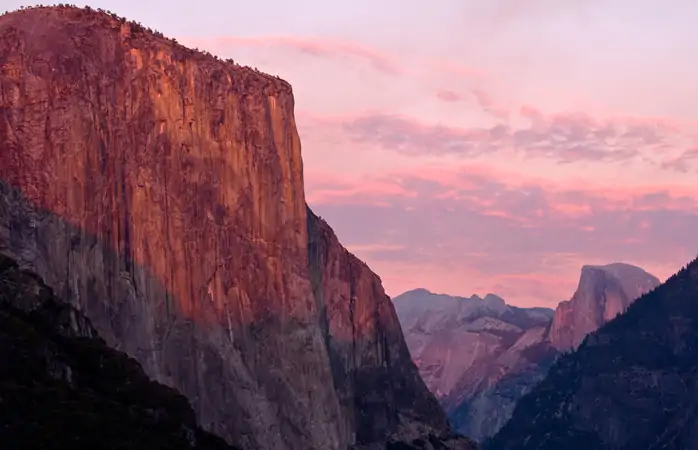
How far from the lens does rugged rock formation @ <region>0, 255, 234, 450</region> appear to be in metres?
139

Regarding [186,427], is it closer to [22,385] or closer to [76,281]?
[22,385]

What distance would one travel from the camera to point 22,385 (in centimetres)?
14500

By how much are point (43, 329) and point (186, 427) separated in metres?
17.5

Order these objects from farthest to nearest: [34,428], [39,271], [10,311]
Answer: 1. [39,271]
2. [10,311]
3. [34,428]

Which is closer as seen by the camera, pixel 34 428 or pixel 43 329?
pixel 34 428

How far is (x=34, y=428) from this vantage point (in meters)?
136

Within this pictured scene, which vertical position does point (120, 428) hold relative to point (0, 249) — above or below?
below

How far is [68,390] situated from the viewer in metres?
148

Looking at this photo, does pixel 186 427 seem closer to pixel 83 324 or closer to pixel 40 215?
pixel 83 324

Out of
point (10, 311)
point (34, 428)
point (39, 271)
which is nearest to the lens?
point (34, 428)

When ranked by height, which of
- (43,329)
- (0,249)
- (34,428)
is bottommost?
(34,428)

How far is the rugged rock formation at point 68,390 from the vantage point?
138625mm

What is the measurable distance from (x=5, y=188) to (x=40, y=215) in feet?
18.2

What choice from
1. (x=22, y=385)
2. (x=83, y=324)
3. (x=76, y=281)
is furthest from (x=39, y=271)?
(x=22, y=385)
